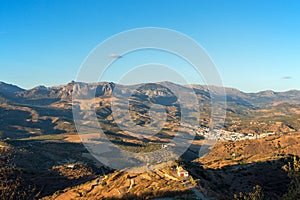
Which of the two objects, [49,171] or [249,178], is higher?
[249,178]

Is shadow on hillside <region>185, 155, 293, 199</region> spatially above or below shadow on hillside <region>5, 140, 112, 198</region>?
above

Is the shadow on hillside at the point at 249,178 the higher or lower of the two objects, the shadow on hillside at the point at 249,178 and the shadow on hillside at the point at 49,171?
the higher

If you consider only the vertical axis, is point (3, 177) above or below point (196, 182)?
below

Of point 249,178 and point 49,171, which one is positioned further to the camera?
point 49,171

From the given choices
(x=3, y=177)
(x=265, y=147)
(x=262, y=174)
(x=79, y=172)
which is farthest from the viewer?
(x=265, y=147)

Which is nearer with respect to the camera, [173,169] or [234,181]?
[173,169]

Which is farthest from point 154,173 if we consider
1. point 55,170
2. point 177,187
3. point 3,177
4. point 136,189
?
point 55,170

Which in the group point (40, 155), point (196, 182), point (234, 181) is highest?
point (196, 182)

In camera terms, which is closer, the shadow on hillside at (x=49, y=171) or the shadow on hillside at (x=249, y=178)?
the shadow on hillside at (x=249, y=178)

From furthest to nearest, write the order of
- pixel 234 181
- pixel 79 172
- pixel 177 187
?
pixel 79 172, pixel 234 181, pixel 177 187

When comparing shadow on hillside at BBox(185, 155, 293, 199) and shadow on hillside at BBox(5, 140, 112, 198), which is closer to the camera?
shadow on hillside at BBox(185, 155, 293, 199)

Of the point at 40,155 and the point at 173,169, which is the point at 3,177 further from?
the point at 40,155
